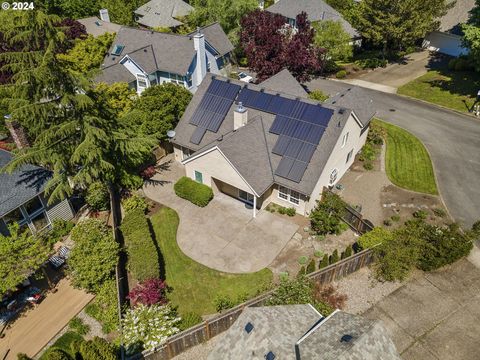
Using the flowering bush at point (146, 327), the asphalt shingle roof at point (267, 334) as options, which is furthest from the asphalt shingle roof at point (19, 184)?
the asphalt shingle roof at point (267, 334)

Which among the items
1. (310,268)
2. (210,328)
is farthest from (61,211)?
(310,268)

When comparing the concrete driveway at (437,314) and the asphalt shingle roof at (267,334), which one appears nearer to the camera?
the asphalt shingle roof at (267,334)

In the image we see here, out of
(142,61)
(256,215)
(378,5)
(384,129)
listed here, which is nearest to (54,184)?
(256,215)

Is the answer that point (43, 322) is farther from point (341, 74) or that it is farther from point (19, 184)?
point (341, 74)

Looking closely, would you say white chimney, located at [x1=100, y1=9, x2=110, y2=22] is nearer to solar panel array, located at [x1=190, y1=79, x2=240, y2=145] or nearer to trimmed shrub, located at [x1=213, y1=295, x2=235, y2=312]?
solar panel array, located at [x1=190, y1=79, x2=240, y2=145]

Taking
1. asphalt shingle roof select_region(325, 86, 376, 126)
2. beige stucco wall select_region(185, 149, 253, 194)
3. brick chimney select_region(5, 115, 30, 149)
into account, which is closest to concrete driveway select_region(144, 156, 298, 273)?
beige stucco wall select_region(185, 149, 253, 194)

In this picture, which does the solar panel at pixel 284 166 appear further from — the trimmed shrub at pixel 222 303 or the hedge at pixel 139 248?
the hedge at pixel 139 248

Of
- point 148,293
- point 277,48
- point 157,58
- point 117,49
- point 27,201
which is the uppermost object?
point 277,48
